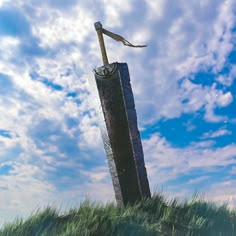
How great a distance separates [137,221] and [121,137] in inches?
70.8

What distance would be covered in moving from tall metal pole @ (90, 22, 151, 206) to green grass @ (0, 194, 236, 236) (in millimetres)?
310

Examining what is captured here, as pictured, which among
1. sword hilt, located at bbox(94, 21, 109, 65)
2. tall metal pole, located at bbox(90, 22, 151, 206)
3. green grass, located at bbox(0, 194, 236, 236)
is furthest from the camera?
sword hilt, located at bbox(94, 21, 109, 65)

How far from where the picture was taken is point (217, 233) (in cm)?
662

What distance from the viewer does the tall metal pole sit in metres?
7.65

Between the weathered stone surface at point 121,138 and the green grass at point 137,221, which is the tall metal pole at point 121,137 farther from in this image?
the green grass at point 137,221

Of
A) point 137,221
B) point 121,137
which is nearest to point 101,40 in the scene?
point 121,137

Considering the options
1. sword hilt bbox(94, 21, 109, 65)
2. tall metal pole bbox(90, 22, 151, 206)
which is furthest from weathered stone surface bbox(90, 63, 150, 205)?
sword hilt bbox(94, 21, 109, 65)

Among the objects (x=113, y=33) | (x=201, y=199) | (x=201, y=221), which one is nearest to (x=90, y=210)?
(x=201, y=221)

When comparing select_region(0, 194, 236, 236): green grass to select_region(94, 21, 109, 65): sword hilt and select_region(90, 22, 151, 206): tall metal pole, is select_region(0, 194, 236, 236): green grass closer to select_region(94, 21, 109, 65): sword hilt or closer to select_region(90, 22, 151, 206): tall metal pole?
select_region(90, 22, 151, 206): tall metal pole

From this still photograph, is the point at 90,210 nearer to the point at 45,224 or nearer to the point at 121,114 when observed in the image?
the point at 45,224

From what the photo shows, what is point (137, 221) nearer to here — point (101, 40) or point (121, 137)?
point (121, 137)

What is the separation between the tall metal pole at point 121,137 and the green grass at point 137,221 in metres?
0.31

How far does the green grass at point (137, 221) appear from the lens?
577 centimetres

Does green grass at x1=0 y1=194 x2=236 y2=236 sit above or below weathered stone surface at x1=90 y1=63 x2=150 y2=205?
below
